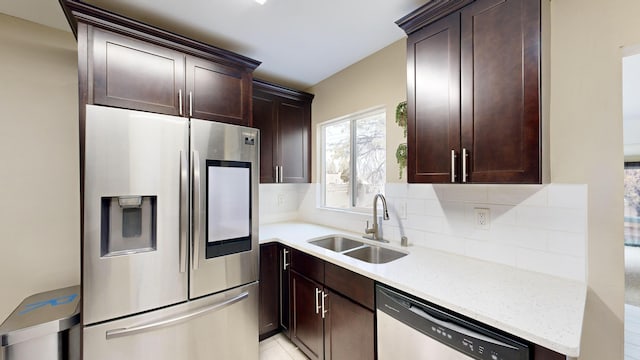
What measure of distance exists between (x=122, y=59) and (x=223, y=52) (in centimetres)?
62

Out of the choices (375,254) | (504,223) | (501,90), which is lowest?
(375,254)

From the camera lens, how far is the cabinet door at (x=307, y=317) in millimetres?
1817

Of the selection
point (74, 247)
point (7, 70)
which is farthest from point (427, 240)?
point (7, 70)

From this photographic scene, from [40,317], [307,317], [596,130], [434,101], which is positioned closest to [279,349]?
[307,317]

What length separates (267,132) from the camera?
2627 mm

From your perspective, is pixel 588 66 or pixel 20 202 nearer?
pixel 588 66

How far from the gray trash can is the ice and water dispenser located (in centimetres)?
49

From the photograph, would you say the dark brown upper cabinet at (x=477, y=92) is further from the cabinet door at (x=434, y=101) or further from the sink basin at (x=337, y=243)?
the sink basin at (x=337, y=243)

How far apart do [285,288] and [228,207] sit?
0.96 meters

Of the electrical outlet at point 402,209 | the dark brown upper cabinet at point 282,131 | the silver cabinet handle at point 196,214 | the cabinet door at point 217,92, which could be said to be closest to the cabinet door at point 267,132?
the dark brown upper cabinet at point 282,131

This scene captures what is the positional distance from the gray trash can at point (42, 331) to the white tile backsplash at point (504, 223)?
2161mm

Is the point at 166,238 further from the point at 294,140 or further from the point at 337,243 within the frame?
the point at 294,140

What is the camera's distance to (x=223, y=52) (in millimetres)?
1812

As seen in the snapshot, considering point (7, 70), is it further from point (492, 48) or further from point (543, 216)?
point (543, 216)
